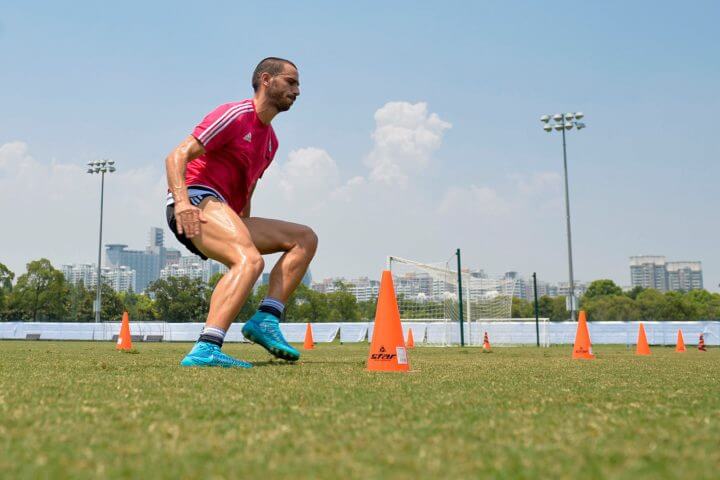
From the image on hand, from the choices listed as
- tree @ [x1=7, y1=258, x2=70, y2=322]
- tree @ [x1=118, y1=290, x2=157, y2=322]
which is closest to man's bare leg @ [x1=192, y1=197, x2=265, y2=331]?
tree @ [x1=7, y1=258, x2=70, y2=322]

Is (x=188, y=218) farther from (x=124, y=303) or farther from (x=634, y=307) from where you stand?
(x=124, y=303)

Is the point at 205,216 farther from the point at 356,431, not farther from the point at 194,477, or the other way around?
the point at 194,477

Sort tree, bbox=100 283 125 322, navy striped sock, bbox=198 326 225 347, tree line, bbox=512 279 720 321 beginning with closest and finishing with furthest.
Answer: navy striped sock, bbox=198 326 225 347 < tree line, bbox=512 279 720 321 < tree, bbox=100 283 125 322

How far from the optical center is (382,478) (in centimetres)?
145

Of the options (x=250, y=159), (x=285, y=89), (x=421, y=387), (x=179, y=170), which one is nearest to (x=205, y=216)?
(x=179, y=170)

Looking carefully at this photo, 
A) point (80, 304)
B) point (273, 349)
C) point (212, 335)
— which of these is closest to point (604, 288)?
point (80, 304)

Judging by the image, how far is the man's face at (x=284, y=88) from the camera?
5559 mm

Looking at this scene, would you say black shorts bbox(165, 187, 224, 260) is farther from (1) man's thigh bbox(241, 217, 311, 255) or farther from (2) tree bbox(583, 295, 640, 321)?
(2) tree bbox(583, 295, 640, 321)

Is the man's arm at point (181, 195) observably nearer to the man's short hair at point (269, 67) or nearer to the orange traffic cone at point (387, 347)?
the man's short hair at point (269, 67)

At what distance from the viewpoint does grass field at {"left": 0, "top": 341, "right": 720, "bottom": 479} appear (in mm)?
1561

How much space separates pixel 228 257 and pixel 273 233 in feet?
2.95

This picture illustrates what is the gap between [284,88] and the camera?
557cm

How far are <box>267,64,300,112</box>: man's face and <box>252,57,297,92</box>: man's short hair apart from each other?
0.14 feet

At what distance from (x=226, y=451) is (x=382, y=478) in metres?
0.50
